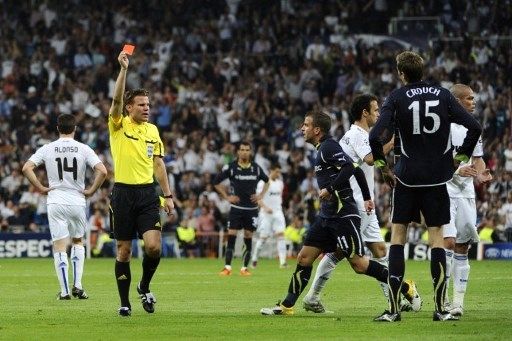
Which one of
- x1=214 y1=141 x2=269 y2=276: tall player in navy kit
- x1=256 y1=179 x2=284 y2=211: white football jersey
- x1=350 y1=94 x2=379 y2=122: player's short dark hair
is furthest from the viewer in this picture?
x1=256 y1=179 x2=284 y2=211: white football jersey

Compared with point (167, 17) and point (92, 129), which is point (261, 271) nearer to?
point (92, 129)

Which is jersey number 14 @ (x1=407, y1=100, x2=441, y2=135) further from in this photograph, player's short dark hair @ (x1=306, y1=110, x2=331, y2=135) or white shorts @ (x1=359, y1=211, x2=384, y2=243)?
white shorts @ (x1=359, y1=211, x2=384, y2=243)

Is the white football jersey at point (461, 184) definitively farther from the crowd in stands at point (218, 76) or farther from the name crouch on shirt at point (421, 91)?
the crowd in stands at point (218, 76)

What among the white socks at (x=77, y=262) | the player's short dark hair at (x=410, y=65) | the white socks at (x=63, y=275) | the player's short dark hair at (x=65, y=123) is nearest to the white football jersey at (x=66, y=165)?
the player's short dark hair at (x=65, y=123)

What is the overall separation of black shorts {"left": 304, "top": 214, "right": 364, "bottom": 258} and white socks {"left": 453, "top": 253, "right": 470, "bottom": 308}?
3.95ft

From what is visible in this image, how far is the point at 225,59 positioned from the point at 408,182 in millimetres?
29338

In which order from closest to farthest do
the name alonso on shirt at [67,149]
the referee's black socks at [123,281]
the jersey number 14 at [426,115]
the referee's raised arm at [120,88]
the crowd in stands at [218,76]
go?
the jersey number 14 at [426,115] < the referee's raised arm at [120,88] < the referee's black socks at [123,281] < the name alonso on shirt at [67,149] < the crowd in stands at [218,76]

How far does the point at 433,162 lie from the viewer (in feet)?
41.9

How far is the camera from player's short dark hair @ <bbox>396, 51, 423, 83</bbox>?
12758 millimetres

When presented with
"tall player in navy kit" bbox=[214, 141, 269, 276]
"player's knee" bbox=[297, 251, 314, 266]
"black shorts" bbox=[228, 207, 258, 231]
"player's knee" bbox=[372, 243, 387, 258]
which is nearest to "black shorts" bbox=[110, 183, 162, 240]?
"player's knee" bbox=[297, 251, 314, 266]

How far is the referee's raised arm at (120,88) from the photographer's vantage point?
13670 millimetres

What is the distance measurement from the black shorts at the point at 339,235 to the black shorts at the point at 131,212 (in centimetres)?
181

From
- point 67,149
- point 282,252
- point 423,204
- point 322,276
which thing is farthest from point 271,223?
point 423,204

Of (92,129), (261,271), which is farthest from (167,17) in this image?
(261,271)
